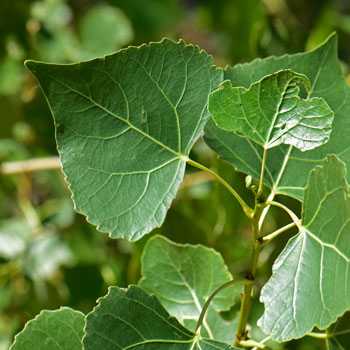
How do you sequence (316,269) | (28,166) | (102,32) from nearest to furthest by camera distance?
1. (316,269)
2. (28,166)
3. (102,32)

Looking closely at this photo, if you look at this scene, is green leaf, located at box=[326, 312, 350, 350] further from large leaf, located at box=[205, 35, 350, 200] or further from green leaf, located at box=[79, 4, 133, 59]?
green leaf, located at box=[79, 4, 133, 59]

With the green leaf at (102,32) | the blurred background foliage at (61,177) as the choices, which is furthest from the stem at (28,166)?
the green leaf at (102,32)

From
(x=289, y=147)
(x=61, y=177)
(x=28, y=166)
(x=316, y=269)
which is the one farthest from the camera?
(x=61, y=177)

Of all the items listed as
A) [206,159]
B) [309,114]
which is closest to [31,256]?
[206,159]

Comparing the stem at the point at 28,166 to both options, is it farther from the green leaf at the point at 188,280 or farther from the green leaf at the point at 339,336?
the green leaf at the point at 339,336

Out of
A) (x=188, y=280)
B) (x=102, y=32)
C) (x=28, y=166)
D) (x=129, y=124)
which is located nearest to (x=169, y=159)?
(x=129, y=124)

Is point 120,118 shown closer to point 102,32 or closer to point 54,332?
point 54,332

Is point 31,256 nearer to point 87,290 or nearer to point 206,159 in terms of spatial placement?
point 87,290
